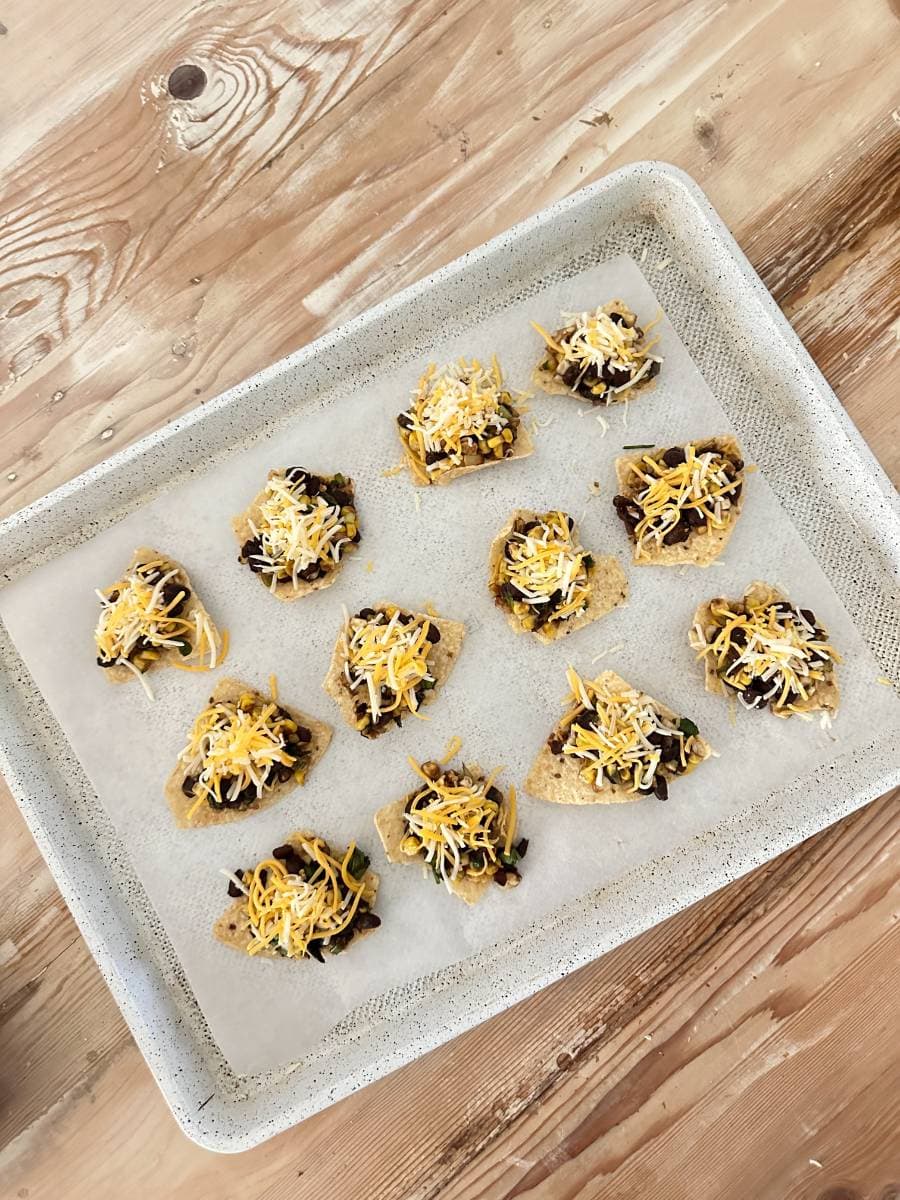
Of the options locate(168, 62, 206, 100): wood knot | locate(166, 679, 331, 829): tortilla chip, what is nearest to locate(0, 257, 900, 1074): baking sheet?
locate(166, 679, 331, 829): tortilla chip

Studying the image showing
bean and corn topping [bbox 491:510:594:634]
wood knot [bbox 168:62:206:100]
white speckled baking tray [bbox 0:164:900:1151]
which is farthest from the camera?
→ wood knot [bbox 168:62:206:100]

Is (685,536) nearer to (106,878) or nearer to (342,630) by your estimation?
(342,630)

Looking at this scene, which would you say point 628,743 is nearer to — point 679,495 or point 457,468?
point 679,495

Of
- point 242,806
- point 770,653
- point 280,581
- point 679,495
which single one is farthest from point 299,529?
point 770,653

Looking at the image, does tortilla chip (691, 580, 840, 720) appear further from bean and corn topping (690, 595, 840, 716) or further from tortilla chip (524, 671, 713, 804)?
tortilla chip (524, 671, 713, 804)

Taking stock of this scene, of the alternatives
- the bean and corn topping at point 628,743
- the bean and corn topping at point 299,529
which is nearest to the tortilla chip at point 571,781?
the bean and corn topping at point 628,743

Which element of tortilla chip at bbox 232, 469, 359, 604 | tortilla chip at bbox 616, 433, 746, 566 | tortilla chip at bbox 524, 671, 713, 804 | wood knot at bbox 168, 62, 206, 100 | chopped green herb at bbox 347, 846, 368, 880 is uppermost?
wood knot at bbox 168, 62, 206, 100

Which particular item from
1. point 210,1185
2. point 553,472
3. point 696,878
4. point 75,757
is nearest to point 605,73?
point 553,472
